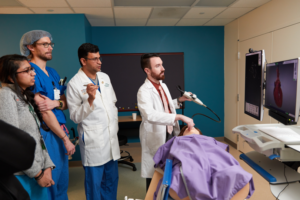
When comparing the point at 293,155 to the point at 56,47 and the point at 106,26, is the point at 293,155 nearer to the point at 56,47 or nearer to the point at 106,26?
the point at 56,47

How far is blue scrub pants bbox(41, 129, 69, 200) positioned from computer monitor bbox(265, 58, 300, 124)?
1.75 meters

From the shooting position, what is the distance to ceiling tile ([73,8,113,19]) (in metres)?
3.22

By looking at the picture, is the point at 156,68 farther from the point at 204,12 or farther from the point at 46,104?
the point at 204,12

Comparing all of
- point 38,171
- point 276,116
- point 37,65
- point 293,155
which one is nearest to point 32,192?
point 38,171

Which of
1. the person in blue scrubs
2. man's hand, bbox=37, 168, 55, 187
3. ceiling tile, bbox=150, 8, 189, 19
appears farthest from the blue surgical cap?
ceiling tile, bbox=150, 8, 189, 19

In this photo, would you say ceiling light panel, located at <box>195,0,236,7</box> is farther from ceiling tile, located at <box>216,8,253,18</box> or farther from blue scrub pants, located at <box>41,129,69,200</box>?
blue scrub pants, located at <box>41,129,69,200</box>

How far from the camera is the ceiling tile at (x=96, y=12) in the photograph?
3217 millimetres

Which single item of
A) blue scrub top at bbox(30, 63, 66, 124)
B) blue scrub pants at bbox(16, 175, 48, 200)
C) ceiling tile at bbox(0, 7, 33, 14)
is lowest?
blue scrub pants at bbox(16, 175, 48, 200)

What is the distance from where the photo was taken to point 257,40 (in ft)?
10.9

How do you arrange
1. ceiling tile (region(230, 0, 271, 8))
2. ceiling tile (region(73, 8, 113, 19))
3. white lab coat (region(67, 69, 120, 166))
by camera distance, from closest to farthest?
1. white lab coat (region(67, 69, 120, 166))
2. ceiling tile (region(230, 0, 271, 8))
3. ceiling tile (region(73, 8, 113, 19))

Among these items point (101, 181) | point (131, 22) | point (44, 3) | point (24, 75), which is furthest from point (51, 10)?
point (101, 181)

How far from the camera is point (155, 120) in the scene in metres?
1.72

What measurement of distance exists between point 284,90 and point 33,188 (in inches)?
71.4

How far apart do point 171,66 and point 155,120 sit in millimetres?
2804
